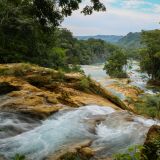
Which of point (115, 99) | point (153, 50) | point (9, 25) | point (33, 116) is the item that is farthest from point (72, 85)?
point (153, 50)

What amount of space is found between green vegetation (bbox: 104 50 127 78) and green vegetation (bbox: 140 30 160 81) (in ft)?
24.4

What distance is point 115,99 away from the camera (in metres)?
17.9

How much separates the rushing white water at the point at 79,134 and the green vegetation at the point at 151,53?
44.9 meters

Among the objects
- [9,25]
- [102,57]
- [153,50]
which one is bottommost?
[102,57]

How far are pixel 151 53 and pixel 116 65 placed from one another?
12.6 meters

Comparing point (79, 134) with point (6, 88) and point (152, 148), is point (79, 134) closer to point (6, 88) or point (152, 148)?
point (152, 148)

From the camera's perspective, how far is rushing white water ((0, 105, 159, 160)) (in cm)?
988

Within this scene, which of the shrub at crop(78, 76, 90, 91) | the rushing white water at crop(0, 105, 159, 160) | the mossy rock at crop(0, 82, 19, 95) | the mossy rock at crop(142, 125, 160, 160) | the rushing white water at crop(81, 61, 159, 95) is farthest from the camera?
the rushing white water at crop(81, 61, 159, 95)

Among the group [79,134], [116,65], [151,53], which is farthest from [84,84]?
[116,65]

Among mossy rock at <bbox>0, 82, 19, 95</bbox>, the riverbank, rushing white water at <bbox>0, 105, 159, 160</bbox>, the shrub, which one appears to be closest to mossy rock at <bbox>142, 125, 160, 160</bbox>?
the riverbank

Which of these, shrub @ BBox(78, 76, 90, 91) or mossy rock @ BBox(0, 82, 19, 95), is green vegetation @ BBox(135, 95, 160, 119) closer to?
shrub @ BBox(78, 76, 90, 91)

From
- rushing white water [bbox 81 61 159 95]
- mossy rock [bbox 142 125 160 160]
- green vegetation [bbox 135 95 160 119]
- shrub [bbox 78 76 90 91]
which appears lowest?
rushing white water [bbox 81 61 159 95]

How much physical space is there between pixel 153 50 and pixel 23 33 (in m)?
28.5

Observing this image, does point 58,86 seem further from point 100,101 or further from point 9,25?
point 9,25
